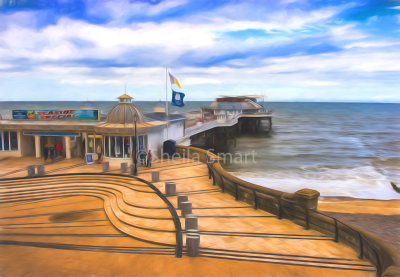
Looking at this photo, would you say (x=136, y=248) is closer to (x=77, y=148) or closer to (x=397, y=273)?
(x=397, y=273)

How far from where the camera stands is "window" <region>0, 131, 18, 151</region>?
881 inches

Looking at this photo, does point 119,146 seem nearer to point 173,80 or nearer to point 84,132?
point 84,132

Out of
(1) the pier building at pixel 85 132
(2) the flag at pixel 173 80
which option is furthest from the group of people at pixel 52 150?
(2) the flag at pixel 173 80

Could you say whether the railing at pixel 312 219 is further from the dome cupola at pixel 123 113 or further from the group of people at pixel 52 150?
the group of people at pixel 52 150

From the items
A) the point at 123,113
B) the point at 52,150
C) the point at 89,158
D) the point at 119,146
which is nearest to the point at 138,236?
the point at 119,146

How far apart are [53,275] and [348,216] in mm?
15928

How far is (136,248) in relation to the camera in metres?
8.95

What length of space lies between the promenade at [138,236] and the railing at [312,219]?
26 centimetres

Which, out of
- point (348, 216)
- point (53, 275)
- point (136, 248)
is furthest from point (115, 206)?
point (348, 216)

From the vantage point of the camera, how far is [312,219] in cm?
1041

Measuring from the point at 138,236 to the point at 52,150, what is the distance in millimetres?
14128

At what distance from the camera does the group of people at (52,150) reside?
2138 centimetres

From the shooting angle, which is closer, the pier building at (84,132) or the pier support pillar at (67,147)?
the pier building at (84,132)

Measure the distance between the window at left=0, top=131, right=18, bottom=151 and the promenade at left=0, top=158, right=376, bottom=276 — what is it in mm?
7841
